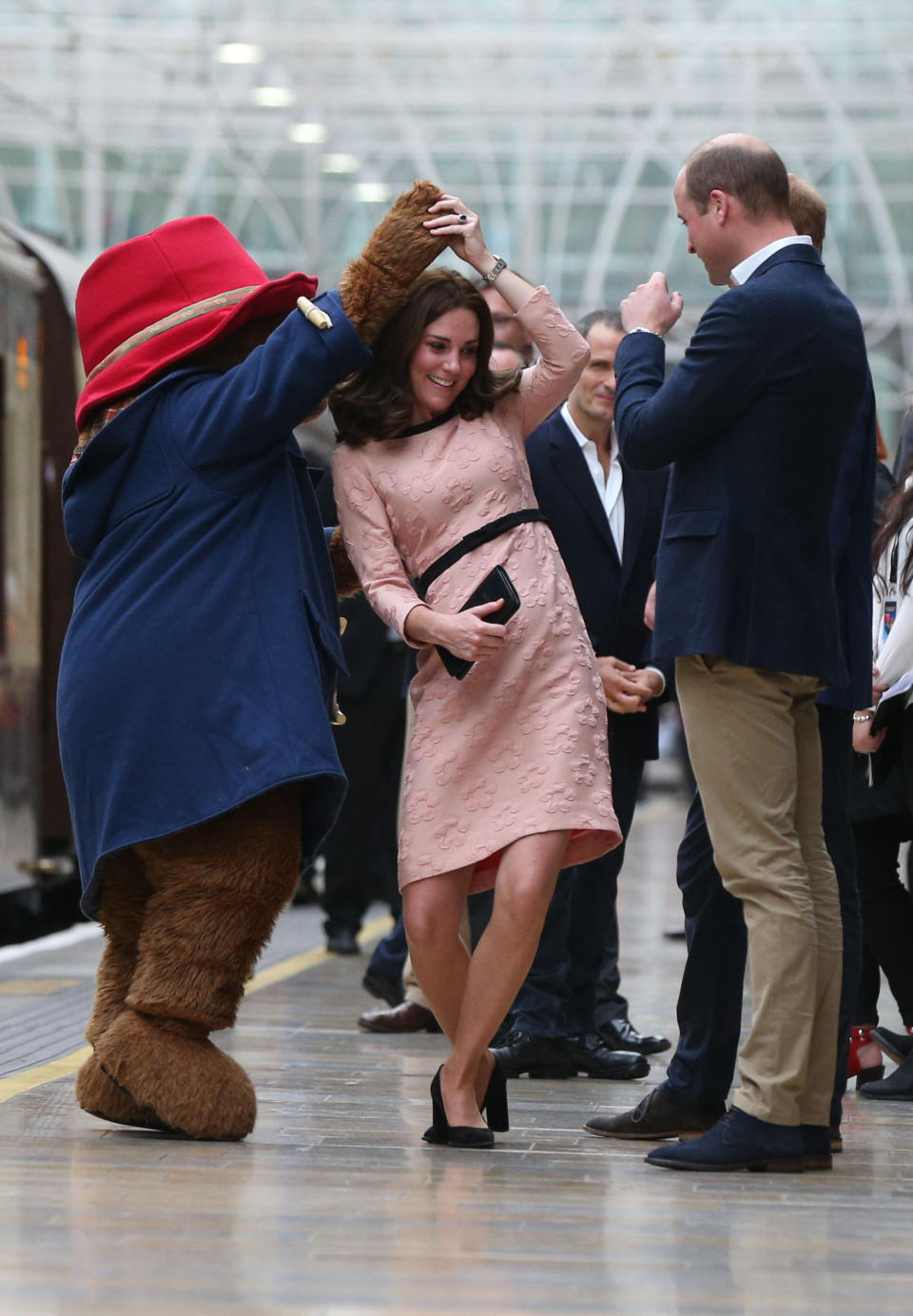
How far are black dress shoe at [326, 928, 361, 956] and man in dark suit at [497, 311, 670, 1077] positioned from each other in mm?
2779

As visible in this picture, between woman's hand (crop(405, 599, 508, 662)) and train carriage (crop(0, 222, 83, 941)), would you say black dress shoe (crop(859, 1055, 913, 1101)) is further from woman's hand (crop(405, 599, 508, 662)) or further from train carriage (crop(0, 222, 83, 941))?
train carriage (crop(0, 222, 83, 941))

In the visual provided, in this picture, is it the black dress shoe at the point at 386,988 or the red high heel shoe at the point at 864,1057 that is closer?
the red high heel shoe at the point at 864,1057

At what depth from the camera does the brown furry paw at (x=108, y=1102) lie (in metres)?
4.58

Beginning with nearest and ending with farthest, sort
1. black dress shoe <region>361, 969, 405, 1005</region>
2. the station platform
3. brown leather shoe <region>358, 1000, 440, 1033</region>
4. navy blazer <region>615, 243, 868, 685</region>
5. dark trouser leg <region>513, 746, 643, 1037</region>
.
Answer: the station platform → navy blazer <region>615, 243, 868, 685</region> → dark trouser leg <region>513, 746, 643, 1037</region> → brown leather shoe <region>358, 1000, 440, 1033</region> → black dress shoe <region>361, 969, 405, 1005</region>

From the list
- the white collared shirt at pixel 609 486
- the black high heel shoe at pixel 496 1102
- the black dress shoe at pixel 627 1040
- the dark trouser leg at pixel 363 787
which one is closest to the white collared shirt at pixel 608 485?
the white collared shirt at pixel 609 486

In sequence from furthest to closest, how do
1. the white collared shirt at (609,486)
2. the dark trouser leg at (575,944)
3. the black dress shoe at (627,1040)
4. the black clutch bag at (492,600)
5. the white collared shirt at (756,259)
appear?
the black dress shoe at (627,1040) < the white collared shirt at (609,486) < the dark trouser leg at (575,944) < the black clutch bag at (492,600) < the white collared shirt at (756,259)

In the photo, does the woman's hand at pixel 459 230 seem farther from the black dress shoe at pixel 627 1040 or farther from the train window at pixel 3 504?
the train window at pixel 3 504

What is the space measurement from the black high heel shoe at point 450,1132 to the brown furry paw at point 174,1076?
399mm

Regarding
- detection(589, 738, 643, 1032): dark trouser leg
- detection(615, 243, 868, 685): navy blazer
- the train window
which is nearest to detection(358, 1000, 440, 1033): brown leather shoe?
detection(589, 738, 643, 1032): dark trouser leg

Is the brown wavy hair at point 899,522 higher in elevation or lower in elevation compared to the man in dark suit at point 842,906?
higher

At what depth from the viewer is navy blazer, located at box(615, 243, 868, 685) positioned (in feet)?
14.0

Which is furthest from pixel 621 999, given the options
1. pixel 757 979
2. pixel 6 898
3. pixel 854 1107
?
pixel 6 898

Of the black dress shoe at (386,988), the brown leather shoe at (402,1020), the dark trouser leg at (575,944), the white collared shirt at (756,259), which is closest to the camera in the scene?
the white collared shirt at (756,259)

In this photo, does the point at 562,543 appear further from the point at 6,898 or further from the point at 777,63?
the point at 777,63
